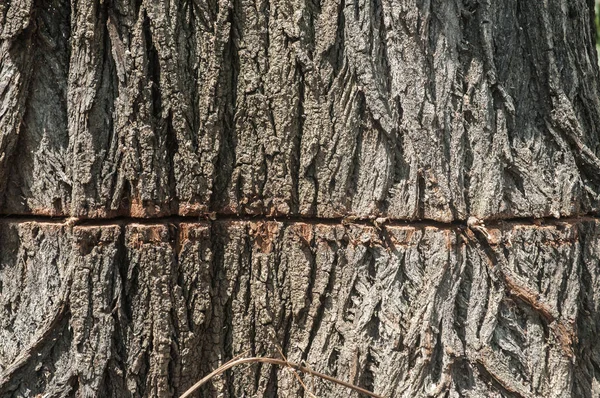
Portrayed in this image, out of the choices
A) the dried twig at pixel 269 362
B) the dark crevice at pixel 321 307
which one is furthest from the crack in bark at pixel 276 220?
the dried twig at pixel 269 362

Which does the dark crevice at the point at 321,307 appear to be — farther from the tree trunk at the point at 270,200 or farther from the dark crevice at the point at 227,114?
the dark crevice at the point at 227,114

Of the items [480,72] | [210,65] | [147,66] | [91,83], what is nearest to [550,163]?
[480,72]

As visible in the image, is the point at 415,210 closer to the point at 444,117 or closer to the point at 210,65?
the point at 444,117

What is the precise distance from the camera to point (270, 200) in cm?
184

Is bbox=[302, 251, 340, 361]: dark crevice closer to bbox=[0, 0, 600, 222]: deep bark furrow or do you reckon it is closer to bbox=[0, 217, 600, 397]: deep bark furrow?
bbox=[0, 217, 600, 397]: deep bark furrow

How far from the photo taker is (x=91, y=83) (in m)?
1.73

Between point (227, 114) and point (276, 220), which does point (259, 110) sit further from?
point (276, 220)

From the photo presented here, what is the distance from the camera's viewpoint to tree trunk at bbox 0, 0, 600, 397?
5.72 ft

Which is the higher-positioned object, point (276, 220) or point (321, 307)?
point (276, 220)

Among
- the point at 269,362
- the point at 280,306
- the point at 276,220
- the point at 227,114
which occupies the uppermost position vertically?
the point at 227,114

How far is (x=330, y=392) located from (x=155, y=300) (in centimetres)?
58

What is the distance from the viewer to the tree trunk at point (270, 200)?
1.74 metres

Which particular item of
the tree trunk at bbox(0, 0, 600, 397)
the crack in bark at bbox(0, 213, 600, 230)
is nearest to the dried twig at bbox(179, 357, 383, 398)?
the tree trunk at bbox(0, 0, 600, 397)

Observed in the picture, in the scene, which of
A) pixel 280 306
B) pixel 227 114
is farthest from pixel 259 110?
pixel 280 306
